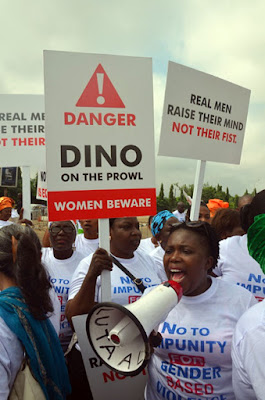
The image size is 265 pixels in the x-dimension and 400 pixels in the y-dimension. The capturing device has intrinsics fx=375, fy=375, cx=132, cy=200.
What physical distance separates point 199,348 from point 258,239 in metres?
0.74

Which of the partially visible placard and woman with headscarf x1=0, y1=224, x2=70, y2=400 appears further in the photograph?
the partially visible placard

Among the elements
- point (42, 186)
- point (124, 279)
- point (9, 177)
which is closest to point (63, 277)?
point (124, 279)

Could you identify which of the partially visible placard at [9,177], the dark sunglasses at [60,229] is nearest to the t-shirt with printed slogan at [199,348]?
the dark sunglasses at [60,229]

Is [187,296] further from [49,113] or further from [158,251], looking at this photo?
[158,251]

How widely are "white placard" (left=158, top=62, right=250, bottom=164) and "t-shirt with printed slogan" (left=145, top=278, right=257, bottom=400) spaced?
1.66m

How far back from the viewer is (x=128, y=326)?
1659 mm

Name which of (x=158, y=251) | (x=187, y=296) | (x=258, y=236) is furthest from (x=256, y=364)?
(x=158, y=251)

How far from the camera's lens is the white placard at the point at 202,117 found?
138 inches

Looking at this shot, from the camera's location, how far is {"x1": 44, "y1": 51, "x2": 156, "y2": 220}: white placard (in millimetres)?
2514

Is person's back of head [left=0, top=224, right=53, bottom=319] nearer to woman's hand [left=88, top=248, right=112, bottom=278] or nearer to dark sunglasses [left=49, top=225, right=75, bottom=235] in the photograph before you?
woman's hand [left=88, top=248, right=112, bottom=278]

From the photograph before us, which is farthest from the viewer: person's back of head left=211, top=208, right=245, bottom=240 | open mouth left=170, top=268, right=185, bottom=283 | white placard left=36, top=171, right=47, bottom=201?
white placard left=36, top=171, right=47, bottom=201

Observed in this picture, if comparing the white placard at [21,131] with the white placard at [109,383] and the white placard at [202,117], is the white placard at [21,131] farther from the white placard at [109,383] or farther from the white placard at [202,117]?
the white placard at [109,383]

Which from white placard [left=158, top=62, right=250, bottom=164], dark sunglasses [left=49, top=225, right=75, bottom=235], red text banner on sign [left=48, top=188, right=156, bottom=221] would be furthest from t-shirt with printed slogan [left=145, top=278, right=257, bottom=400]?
dark sunglasses [left=49, top=225, right=75, bottom=235]

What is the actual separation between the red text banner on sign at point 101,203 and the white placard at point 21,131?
2.29 meters
